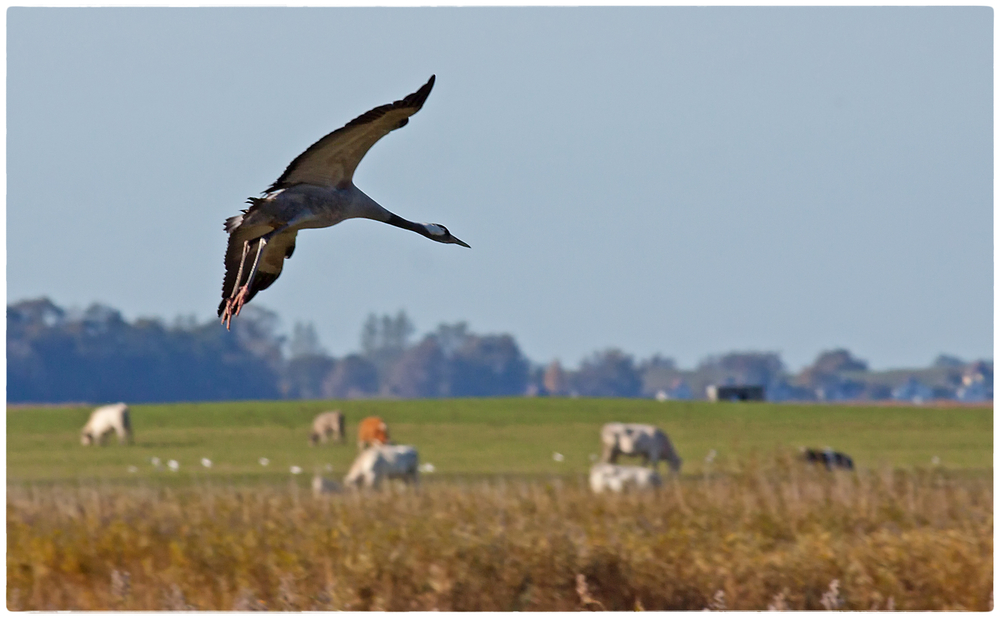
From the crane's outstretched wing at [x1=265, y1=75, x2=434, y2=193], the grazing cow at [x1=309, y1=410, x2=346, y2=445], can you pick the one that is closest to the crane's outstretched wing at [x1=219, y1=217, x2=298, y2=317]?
the crane's outstretched wing at [x1=265, y1=75, x2=434, y2=193]

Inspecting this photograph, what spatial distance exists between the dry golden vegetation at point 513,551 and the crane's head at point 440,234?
6218mm

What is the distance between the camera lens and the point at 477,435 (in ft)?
135

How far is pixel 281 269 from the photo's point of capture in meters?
6.30

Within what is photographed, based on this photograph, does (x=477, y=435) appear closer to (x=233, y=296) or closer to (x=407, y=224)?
(x=407, y=224)

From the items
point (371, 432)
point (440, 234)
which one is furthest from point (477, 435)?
point (440, 234)

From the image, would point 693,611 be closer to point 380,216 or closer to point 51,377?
point 380,216

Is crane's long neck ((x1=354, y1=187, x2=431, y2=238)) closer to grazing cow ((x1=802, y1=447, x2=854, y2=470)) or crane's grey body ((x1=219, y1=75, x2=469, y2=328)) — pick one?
crane's grey body ((x1=219, y1=75, x2=469, y2=328))

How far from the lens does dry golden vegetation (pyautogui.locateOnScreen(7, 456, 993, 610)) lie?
39.7 feet

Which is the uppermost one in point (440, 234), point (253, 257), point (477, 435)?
point (440, 234)

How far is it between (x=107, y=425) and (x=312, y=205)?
3558 centimetres

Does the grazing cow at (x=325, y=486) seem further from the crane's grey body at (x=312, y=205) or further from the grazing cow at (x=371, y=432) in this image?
the grazing cow at (x=371, y=432)

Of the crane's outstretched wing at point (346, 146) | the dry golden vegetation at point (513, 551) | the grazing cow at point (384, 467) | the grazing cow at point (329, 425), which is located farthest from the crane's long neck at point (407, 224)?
the grazing cow at point (329, 425)

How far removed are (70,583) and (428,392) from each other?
360 ft

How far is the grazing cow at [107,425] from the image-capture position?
129 feet
